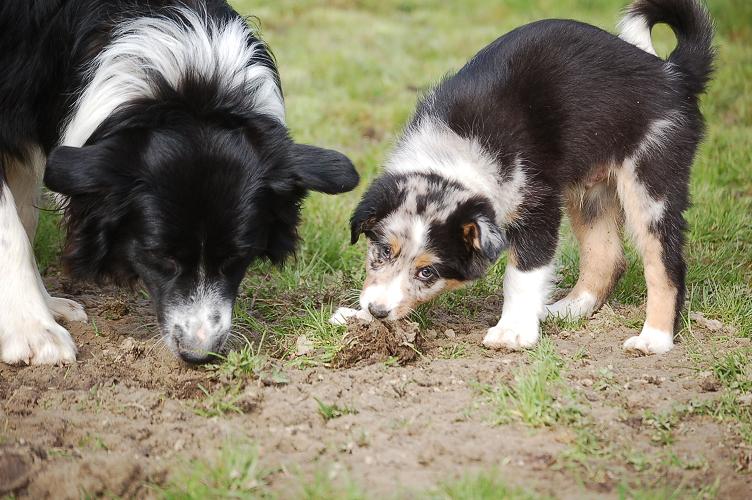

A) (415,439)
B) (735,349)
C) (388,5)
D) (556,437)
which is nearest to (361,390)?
(415,439)

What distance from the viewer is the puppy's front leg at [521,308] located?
14.0 ft

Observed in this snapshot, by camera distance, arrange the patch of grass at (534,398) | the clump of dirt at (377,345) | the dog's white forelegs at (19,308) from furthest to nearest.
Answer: the clump of dirt at (377,345) → the dog's white forelegs at (19,308) → the patch of grass at (534,398)

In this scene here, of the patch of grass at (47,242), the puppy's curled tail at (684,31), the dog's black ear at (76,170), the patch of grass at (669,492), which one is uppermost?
the puppy's curled tail at (684,31)

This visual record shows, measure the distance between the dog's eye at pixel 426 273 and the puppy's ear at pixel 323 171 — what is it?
2.07 feet

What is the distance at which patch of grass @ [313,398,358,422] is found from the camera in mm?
3432

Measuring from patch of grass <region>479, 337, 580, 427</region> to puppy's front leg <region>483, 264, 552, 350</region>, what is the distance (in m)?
0.46

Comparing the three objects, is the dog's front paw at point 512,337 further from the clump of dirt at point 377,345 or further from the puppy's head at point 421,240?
the clump of dirt at point 377,345

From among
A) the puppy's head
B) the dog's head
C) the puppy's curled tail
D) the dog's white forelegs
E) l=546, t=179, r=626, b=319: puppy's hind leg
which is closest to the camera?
the dog's head

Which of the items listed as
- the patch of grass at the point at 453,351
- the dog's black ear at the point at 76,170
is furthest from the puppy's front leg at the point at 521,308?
the dog's black ear at the point at 76,170

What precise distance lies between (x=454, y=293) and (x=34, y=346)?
7.41 ft

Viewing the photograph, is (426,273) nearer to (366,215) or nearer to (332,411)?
(366,215)

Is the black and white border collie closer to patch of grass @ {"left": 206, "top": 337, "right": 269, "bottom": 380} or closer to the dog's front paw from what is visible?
the dog's front paw

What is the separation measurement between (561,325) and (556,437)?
1.44 metres

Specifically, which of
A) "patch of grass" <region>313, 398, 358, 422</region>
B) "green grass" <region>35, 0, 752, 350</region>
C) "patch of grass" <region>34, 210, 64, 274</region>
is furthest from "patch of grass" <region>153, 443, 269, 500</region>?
"patch of grass" <region>34, 210, 64, 274</region>
